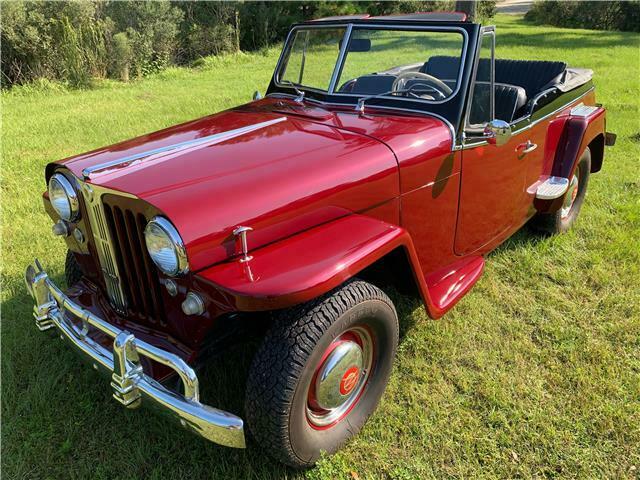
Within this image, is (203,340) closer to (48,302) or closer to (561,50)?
(48,302)

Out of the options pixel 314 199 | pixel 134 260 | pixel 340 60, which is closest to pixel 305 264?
pixel 314 199

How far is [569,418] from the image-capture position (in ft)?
7.50

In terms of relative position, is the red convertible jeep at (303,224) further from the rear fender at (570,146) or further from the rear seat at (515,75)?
the rear fender at (570,146)

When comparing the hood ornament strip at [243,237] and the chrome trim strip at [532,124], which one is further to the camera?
the chrome trim strip at [532,124]

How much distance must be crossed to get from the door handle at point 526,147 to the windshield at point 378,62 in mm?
644

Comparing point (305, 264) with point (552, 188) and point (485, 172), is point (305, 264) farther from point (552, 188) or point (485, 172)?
point (552, 188)

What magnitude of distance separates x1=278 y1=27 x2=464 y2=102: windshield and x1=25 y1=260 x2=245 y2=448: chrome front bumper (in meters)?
1.74

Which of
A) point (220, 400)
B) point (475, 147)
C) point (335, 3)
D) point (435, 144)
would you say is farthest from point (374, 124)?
point (335, 3)

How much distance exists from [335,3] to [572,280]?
48.9 feet

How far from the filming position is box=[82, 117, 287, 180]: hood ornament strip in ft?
6.73

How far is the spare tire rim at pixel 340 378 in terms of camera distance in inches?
77.2

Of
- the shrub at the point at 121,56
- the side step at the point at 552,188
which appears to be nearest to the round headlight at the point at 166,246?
the side step at the point at 552,188

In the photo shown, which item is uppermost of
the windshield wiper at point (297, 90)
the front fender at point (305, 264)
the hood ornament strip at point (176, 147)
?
the windshield wiper at point (297, 90)

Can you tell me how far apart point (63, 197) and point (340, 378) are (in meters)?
1.41
